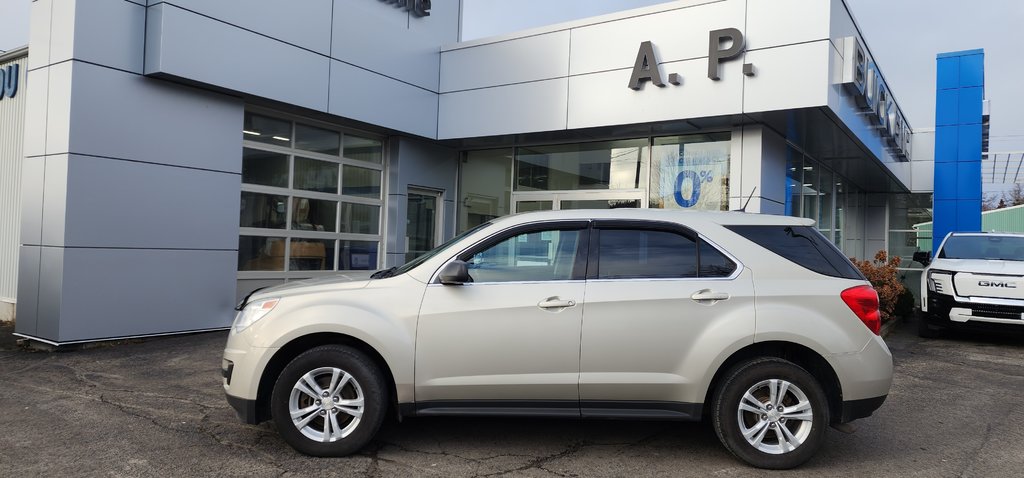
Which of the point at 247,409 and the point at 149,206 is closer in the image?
the point at 247,409

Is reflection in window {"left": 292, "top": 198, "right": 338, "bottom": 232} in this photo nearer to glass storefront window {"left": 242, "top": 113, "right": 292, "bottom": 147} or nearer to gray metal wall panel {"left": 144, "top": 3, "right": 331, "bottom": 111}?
glass storefront window {"left": 242, "top": 113, "right": 292, "bottom": 147}

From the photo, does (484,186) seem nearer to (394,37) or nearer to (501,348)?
(394,37)

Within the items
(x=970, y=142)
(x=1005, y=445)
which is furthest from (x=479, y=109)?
(x=970, y=142)

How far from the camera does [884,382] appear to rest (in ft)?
14.1

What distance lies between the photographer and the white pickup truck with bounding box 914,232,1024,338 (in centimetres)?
931

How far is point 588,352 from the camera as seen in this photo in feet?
14.1

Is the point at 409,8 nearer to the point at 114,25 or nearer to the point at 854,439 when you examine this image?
the point at 114,25

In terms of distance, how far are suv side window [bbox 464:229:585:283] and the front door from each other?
126mm

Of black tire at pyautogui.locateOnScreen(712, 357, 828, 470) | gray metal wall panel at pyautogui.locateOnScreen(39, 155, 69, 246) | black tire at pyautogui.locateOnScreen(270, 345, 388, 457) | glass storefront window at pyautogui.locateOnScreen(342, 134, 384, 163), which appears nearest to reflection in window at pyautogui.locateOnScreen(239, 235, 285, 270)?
glass storefront window at pyautogui.locateOnScreen(342, 134, 384, 163)

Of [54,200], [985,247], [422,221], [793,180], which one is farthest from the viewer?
[422,221]

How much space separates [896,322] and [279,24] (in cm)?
1160

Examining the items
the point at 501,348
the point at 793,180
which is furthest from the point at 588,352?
the point at 793,180

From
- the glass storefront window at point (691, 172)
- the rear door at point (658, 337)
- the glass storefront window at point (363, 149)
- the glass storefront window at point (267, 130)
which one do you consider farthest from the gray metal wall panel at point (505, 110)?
the rear door at point (658, 337)

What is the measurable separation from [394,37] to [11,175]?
6.44 meters
